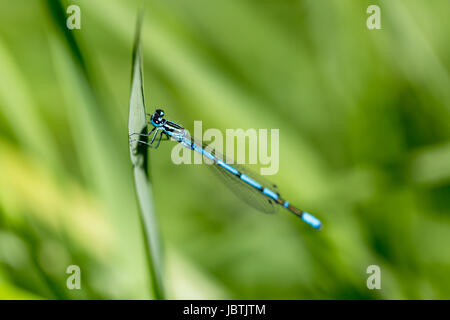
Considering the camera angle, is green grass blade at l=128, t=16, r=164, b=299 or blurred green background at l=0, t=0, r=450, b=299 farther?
blurred green background at l=0, t=0, r=450, b=299

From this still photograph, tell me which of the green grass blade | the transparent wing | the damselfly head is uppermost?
the damselfly head

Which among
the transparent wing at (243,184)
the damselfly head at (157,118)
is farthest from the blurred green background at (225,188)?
the damselfly head at (157,118)

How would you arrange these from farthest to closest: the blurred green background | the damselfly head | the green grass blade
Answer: the damselfly head, the blurred green background, the green grass blade

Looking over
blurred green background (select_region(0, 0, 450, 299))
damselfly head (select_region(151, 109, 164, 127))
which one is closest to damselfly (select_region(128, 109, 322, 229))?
damselfly head (select_region(151, 109, 164, 127))

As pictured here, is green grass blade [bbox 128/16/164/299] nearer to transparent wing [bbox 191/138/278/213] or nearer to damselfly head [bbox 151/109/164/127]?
damselfly head [bbox 151/109/164/127]

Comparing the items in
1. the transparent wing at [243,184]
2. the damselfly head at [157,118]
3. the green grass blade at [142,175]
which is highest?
the damselfly head at [157,118]

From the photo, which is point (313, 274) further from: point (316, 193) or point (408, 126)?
point (408, 126)

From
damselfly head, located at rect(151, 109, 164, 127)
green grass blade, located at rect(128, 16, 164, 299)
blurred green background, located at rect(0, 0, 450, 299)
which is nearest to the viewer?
green grass blade, located at rect(128, 16, 164, 299)

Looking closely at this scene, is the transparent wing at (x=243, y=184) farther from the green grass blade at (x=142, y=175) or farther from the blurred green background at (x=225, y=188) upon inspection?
the green grass blade at (x=142, y=175)
